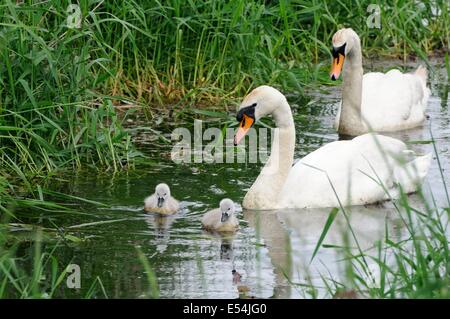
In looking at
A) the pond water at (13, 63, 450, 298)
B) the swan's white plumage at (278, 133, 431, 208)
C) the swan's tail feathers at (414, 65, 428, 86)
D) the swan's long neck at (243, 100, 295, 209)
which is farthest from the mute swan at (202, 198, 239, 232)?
the swan's tail feathers at (414, 65, 428, 86)

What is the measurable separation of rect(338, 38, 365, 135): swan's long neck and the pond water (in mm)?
325

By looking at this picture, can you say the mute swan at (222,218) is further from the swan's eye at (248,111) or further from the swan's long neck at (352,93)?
the swan's long neck at (352,93)

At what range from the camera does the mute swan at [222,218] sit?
8.23 metres

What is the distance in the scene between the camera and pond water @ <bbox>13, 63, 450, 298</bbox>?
283 inches

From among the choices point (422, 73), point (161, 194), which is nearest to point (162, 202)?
point (161, 194)

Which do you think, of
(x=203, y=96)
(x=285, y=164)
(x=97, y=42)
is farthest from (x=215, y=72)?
(x=285, y=164)

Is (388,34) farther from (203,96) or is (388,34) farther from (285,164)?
(285,164)

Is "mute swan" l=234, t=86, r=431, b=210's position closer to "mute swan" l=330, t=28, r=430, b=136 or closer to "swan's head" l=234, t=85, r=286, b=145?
"swan's head" l=234, t=85, r=286, b=145

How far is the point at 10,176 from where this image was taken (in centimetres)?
913

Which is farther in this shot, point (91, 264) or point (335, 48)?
point (335, 48)

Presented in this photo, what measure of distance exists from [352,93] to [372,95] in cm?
38

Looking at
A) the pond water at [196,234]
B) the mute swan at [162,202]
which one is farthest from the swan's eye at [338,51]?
the mute swan at [162,202]

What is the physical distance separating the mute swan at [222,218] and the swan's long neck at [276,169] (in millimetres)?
572

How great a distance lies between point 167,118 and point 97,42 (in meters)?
1.41
